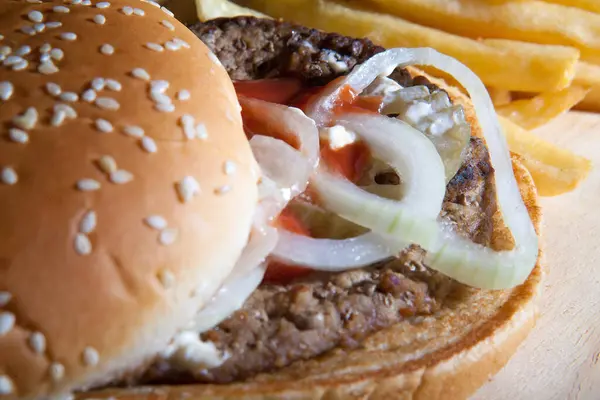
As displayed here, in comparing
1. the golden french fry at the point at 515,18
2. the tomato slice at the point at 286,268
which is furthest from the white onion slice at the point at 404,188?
the golden french fry at the point at 515,18

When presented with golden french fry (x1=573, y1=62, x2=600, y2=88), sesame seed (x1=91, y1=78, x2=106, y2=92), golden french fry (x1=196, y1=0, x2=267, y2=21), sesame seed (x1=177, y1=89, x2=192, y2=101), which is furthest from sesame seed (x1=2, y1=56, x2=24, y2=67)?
golden french fry (x1=573, y1=62, x2=600, y2=88)

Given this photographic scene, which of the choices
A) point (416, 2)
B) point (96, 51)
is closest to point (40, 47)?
point (96, 51)

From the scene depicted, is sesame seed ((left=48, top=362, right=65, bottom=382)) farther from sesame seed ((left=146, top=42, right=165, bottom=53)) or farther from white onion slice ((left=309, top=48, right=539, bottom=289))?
white onion slice ((left=309, top=48, right=539, bottom=289))

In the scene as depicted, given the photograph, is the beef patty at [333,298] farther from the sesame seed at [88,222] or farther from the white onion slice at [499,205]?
the sesame seed at [88,222]

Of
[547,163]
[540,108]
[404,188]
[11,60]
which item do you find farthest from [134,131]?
[540,108]

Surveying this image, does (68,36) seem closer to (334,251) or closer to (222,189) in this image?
(222,189)
